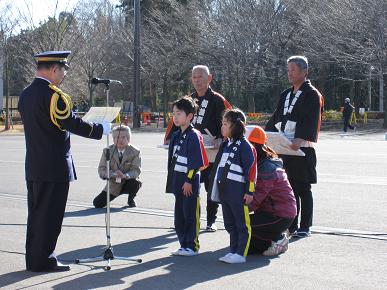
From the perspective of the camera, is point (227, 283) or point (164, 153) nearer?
point (227, 283)

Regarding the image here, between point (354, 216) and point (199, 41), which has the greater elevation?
point (199, 41)

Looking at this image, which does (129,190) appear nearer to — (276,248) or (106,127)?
(276,248)

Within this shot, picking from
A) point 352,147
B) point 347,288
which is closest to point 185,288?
point 347,288

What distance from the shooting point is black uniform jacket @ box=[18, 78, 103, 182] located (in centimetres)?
655

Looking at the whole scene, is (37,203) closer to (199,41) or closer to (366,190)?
(366,190)

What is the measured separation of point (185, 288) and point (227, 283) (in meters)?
0.41

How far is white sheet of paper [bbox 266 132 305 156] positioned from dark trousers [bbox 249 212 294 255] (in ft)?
3.47

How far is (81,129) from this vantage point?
6648 millimetres

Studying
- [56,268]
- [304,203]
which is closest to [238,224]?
[304,203]

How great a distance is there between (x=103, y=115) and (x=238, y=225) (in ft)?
5.80

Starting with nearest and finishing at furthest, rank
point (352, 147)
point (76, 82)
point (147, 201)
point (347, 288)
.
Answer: point (347, 288)
point (147, 201)
point (352, 147)
point (76, 82)

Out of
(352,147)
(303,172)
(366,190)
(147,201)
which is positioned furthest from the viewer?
(352,147)

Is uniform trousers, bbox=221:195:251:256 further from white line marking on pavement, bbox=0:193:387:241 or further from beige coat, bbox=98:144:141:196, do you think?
beige coat, bbox=98:144:141:196

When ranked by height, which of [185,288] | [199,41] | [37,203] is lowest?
[185,288]
